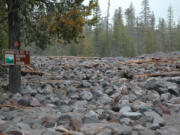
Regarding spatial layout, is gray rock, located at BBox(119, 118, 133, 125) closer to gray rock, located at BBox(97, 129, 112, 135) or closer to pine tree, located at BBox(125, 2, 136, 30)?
gray rock, located at BBox(97, 129, 112, 135)

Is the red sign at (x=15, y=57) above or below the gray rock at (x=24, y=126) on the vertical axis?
above

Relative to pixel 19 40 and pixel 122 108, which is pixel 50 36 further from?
pixel 122 108

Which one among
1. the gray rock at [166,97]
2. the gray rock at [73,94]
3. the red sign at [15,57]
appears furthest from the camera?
the gray rock at [73,94]

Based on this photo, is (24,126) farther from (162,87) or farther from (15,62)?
(162,87)

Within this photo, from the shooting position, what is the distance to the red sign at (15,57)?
500 cm

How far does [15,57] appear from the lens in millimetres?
5180

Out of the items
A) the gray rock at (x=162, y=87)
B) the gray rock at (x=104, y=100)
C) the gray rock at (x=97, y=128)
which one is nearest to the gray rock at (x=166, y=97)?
the gray rock at (x=162, y=87)

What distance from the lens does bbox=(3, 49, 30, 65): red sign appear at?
4996 mm

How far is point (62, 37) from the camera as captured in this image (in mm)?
6297

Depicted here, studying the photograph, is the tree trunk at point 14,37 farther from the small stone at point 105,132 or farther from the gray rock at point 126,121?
the small stone at point 105,132

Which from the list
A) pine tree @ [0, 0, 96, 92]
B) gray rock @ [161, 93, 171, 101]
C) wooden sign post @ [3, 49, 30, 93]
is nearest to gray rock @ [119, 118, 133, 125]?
gray rock @ [161, 93, 171, 101]

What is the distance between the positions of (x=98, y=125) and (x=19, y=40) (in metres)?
3.72

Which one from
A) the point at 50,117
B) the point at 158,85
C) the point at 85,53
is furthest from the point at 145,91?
the point at 85,53

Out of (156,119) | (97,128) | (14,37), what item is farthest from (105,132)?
(14,37)
